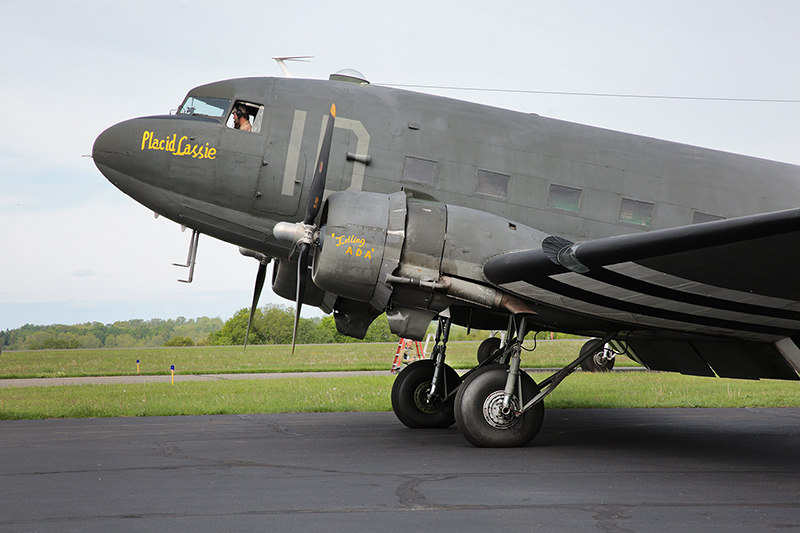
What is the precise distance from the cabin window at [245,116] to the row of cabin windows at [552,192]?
86.7 inches

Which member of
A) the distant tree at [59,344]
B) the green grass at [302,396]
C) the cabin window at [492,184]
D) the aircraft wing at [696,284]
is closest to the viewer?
the aircraft wing at [696,284]

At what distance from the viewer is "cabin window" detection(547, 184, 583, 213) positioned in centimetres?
902

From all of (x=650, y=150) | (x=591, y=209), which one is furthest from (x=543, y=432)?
(x=650, y=150)

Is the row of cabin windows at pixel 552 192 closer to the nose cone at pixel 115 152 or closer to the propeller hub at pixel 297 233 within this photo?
the propeller hub at pixel 297 233

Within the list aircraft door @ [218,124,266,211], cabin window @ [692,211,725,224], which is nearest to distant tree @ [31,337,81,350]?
aircraft door @ [218,124,266,211]

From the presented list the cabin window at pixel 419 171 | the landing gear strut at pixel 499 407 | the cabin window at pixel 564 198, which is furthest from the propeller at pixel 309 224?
the cabin window at pixel 564 198

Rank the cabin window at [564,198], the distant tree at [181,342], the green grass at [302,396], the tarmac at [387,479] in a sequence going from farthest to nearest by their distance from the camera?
the distant tree at [181,342]
the green grass at [302,396]
the cabin window at [564,198]
the tarmac at [387,479]

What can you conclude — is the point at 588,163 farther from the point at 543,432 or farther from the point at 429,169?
the point at 543,432

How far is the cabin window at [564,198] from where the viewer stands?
9016mm

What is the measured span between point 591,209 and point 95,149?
23.3ft

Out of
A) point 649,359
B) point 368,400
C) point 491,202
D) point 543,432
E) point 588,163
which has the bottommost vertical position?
point 368,400

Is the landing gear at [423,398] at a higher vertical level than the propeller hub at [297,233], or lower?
lower

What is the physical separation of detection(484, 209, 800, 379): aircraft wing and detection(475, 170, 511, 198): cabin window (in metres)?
1.85

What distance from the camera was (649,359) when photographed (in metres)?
9.88
